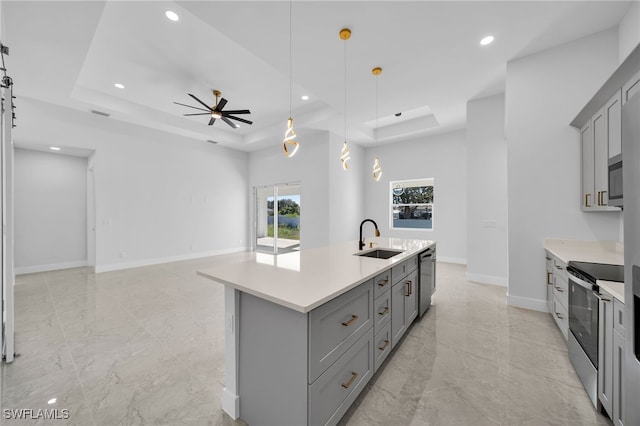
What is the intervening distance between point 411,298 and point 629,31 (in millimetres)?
3501

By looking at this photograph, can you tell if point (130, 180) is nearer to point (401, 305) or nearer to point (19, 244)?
point (19, 244)

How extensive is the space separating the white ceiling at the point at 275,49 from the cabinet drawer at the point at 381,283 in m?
2.66

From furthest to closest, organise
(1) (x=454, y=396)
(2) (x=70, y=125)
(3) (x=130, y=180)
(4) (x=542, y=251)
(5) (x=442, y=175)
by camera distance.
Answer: (5) (x=442, y=175) → (3) (x=130, y=180) → (2) (x=70, y=125) → (4) (x=542, y=251) → (1) (x=454, y=396)

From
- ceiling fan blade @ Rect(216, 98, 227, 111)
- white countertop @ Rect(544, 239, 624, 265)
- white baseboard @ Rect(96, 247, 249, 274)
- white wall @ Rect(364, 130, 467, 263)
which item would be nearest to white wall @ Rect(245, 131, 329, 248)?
white wall @ Rect(364, 130, 467, 263)

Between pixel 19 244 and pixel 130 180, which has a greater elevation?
pixel 130 180

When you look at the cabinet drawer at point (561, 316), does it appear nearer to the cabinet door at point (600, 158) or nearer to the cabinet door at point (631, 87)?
the cabinet door at point (600, 158)

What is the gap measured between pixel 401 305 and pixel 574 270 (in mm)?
1373

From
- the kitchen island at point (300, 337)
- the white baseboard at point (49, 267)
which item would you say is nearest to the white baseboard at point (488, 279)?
the kitchen island at point (300, 337)

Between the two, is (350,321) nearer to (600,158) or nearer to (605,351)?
(605,351)

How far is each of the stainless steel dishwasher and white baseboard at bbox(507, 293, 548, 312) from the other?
110cm

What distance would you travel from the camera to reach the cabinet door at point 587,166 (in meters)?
2.54

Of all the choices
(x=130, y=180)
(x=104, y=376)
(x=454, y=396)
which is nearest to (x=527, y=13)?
(x=454, y=396)

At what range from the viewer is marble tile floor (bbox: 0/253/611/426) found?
5.12 feet

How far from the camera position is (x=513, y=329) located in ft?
8.64
